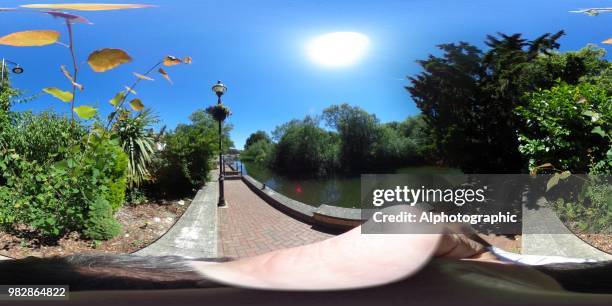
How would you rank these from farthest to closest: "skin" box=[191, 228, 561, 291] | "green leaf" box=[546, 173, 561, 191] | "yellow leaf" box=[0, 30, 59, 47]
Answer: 1. "green leaf" box=[546, 173, 561, 191]
2. "skin" box=[191, 228, 561, 291]
3. "yellow leaf" box=[0, 30, 59, 47]

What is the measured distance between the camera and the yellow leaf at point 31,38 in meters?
0.76

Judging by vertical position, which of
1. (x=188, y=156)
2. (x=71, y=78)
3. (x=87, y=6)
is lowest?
(x=188, y=156)

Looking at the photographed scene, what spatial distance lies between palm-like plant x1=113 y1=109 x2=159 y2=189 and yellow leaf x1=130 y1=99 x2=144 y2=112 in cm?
2

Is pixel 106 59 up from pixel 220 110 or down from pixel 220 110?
up

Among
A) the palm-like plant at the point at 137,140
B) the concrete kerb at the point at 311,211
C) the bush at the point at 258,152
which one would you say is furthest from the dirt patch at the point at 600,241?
Answer: the palm-like plant at the point at 137,140

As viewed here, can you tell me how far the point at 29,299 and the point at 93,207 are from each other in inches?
12.7

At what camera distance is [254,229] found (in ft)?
3.33

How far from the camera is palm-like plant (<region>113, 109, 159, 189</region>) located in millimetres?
854

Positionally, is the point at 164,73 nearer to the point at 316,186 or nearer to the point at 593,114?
the point at 316,186

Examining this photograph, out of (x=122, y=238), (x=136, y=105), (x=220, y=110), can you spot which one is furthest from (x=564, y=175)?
(x=122, y=238)

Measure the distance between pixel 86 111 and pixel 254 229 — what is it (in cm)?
69

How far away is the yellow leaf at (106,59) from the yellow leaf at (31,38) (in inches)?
4.1

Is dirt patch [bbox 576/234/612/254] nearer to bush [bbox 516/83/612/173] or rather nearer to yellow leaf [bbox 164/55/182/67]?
bush [bbox 516/83/612/173]

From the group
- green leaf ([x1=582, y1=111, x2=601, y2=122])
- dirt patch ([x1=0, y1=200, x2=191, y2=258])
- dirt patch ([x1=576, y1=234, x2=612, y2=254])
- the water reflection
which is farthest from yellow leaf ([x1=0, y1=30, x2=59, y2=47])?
dirt patch ([x1=576, y1=234, x2=612, y2=254])
